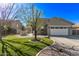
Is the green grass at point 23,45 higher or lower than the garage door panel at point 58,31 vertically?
lower

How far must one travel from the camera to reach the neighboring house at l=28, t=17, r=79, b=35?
35.7 ft

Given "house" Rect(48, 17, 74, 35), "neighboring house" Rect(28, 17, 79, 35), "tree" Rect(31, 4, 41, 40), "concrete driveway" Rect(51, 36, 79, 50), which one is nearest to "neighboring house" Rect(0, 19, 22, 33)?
"tree" Rect(31, 4, 41, 40)

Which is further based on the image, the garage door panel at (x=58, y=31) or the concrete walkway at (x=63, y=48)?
the garage door panel at (x=58, y=31)

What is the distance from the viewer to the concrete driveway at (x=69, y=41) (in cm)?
1085

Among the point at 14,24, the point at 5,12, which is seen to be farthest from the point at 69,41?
the point at 5,12

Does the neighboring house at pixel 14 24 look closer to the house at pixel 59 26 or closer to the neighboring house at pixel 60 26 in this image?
the neighboring house at pixel 60 26

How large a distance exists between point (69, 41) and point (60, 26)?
391 mm

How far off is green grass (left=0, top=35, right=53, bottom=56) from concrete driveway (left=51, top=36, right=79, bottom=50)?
0.19 meters

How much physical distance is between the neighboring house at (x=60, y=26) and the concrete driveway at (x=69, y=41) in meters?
0.11

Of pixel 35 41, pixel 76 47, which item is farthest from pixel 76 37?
pixel 35 41

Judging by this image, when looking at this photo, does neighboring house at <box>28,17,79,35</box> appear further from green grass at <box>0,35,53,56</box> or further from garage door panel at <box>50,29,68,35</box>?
green grass at <box>0,35,53,56</box>

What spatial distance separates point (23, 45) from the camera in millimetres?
10883

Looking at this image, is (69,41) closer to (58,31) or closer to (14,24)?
Result: (58,31)

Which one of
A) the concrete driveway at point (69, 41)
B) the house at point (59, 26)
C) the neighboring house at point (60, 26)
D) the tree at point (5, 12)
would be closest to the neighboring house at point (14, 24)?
the tree at point (5, 12)
